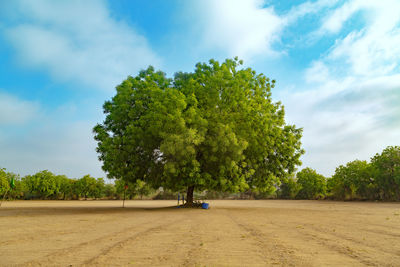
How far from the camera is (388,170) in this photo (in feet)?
165

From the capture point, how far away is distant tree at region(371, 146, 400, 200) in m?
49.6

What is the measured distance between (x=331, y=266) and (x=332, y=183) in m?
65.1

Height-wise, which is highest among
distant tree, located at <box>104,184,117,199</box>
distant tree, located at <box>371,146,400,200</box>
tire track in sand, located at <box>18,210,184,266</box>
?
distant tree, located at <box>371,146,400,200</box>

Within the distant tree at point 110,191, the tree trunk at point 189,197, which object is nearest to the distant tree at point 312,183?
the tree trunk at point 189,197

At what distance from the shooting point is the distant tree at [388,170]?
49.6m

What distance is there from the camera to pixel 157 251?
661cm

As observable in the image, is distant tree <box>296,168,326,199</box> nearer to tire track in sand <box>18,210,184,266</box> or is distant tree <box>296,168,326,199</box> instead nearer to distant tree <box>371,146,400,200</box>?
distant tree <box>371,146,400,200</box>

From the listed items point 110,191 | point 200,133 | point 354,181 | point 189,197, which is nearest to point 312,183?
point 354,181

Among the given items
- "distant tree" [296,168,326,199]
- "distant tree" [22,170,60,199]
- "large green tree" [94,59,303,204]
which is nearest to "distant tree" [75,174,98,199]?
"distant tree" [22,170,60,199]

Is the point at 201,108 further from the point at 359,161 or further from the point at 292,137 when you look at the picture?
the point at 359,161

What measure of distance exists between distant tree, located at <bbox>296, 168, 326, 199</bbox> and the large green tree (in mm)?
50470

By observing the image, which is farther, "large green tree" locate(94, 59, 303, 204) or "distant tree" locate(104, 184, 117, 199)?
"distant tree" locate(104, 184, 117, 199)

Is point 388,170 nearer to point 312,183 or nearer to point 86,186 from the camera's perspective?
point 312,183

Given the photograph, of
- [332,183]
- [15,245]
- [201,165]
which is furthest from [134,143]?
[332,183]
